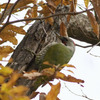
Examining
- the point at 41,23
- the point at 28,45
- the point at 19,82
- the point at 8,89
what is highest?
the point at 8,89

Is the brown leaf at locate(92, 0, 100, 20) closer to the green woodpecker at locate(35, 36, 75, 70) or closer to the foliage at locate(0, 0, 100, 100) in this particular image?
the foliage at locate(0, 0, 100, 100)

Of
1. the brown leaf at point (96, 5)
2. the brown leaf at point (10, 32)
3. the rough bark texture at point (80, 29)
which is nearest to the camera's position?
the brown leaf at point (96, 5)

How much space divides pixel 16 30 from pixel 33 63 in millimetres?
736

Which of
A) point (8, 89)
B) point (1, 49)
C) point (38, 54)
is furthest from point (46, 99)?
point (38, 54)

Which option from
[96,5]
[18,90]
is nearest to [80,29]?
[96,5]

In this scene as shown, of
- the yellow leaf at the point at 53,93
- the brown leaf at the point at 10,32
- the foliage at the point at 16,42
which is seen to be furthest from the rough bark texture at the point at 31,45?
the yellow leaf at the point at 53,93

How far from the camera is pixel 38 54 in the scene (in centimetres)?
257

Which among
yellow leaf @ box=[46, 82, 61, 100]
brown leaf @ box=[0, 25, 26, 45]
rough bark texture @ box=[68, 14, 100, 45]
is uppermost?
brown leaf @ box=[0, 25, 26, 45]

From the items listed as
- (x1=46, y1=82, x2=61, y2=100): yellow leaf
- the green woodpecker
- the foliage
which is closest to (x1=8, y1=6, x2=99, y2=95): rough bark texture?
the green woodpecker

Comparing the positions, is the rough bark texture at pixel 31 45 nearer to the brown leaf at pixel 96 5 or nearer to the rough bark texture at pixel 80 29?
the rough bark texture at pixel 80 29

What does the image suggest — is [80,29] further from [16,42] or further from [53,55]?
[16,42]

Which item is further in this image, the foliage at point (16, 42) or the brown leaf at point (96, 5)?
the brown leaf at point (96, 5)

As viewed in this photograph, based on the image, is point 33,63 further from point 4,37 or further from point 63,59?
point 4,37

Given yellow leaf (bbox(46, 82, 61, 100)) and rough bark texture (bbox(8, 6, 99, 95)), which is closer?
yellow leaf (bbox(46, 82, 61, 100))
